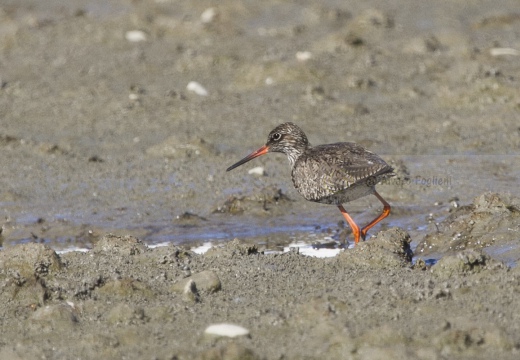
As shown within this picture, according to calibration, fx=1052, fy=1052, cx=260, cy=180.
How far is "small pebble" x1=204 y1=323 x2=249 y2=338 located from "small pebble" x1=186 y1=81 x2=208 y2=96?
730 centimetres

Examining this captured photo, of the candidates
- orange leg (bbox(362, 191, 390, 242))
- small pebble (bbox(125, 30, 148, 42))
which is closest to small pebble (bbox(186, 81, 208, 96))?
small pebble (bbox(125, 30, 148, 42))

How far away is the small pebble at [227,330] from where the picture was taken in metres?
5.52

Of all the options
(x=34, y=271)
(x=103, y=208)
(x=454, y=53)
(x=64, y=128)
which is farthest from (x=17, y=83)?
(x=34, y=271)

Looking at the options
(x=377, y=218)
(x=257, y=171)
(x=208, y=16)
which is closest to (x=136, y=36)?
(x=208, y=16)

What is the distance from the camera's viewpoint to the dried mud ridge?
5.31 m

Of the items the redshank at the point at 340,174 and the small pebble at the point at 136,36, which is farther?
the small pebble at the point at 136,36

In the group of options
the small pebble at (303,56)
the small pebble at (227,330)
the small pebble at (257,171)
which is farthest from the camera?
the small pebble at (303,56)

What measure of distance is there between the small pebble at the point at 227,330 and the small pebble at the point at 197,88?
7303 millimetres

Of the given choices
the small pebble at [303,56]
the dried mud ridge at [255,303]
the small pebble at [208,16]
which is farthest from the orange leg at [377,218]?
the small pebble at [208,16]

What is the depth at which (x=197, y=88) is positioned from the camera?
1274 centimetres

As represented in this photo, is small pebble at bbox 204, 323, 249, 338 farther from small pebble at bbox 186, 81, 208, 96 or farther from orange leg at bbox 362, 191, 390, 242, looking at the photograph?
small pebble at bbox 186, 81, 208, 96

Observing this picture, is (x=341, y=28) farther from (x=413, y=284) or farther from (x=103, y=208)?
(x=413, y=284)

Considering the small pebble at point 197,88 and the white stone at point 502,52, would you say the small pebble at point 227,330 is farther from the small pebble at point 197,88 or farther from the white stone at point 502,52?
the white stone at point 502,52

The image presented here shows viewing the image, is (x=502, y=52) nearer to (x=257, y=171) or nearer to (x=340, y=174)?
(x=257, y=171)
